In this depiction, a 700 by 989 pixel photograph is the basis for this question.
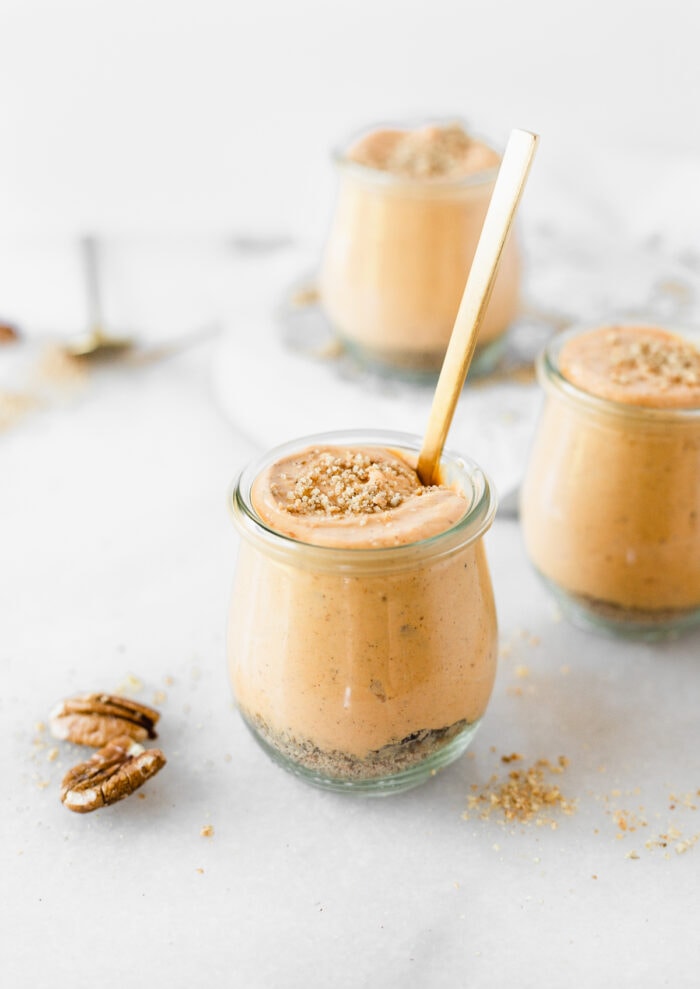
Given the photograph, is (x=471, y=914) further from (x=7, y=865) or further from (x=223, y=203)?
(x=223, y=203)

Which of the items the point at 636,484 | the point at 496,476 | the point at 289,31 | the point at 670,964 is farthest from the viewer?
the point at 289,31

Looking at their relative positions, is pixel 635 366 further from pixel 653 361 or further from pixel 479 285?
pixel 479 285

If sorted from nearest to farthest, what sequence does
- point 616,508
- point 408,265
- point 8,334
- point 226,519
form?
point 616,508 < point 226,519 < point 408,265 < point 8,334

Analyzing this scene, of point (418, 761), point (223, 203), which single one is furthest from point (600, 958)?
point (223, 203)

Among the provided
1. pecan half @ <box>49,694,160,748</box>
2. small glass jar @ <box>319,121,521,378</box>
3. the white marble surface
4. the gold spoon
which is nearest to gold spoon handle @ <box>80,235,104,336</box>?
the gold spoon

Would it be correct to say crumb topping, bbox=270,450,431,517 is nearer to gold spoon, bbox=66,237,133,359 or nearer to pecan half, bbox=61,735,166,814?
pecan half, bbox=61,735,166,814

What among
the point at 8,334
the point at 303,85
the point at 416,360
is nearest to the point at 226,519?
the point at 416,360
